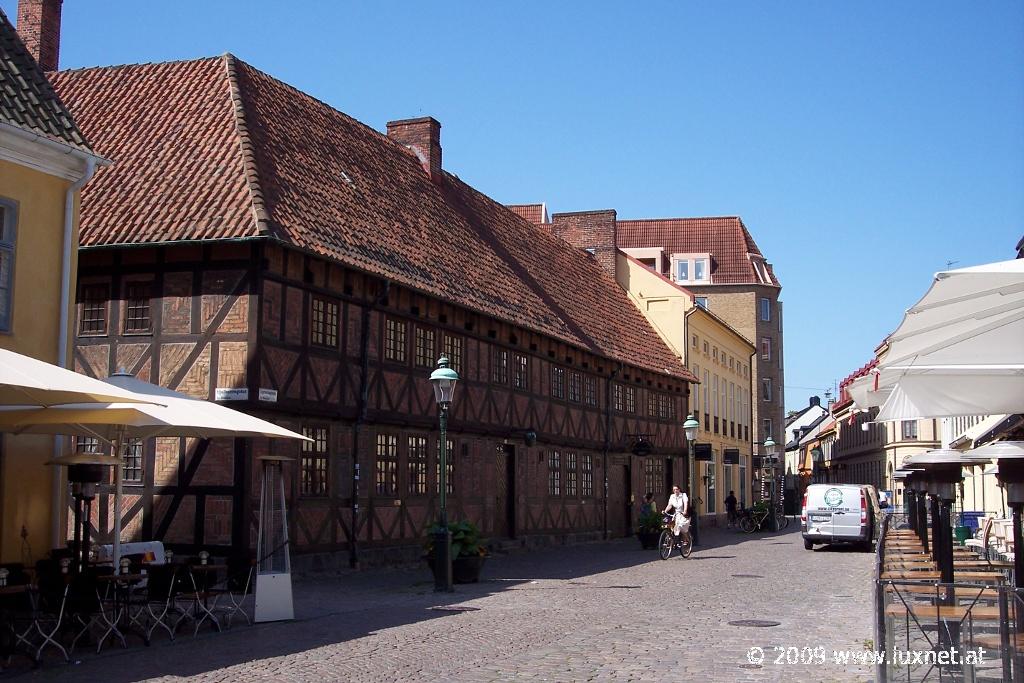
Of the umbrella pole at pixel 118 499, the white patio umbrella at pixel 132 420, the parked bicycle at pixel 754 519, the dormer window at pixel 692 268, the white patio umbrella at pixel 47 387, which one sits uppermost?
the dormer window at pixel 692 268

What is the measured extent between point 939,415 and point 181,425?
7725 mm

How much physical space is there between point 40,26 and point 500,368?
12824 millimetres

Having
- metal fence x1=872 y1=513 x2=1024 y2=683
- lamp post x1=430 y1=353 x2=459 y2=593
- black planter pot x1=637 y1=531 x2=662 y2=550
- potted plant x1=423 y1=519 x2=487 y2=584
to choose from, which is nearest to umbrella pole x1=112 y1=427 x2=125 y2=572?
lamp post x1=430 y1=353 x2=459 y2=593

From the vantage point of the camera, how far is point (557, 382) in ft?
106

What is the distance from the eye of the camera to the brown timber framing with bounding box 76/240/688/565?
19281mm

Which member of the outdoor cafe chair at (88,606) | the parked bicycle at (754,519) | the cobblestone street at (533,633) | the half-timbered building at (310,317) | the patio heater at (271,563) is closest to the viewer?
the cobblestone street at (533,633)

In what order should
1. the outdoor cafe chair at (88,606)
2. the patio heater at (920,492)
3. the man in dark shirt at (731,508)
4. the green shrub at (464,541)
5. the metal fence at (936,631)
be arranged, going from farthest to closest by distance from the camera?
the man in dark shirt at (731,508) → the green shrub at (464,541) → the patio heater at (920,492) → the outdoor cafe chair at (88,606) → the metal fence at (936,631)

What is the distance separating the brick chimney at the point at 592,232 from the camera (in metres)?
46.0

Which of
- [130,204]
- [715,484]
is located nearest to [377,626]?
[130,204]

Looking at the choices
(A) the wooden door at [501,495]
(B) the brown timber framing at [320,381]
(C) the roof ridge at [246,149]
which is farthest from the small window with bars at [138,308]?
(A) the wooden door at [501,495]

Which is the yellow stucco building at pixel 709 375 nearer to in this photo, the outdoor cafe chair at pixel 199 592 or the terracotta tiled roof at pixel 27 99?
the outdoor cafe chair at pixel 199 592

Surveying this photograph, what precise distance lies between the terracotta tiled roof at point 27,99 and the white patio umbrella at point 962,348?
11.0 m

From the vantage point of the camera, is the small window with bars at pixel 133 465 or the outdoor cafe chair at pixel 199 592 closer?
the outdoor cafe chair at pixel 199 592

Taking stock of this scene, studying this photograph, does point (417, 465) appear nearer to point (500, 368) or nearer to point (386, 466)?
point (386, 466)
